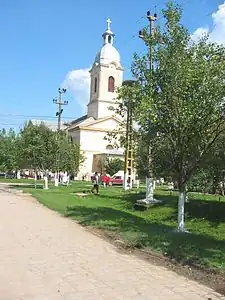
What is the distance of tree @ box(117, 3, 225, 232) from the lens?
40.6 feet

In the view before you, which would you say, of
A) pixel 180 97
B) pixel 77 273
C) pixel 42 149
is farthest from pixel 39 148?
pixel 77 273

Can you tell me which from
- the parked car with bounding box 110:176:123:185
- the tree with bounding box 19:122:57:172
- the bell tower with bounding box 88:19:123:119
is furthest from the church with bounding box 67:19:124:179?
the tree with bounding box 19:122:57:172

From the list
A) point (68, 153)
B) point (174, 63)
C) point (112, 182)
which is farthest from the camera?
point (112, 182)

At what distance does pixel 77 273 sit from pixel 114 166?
6381 centimetres

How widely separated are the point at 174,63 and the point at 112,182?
1891 inches

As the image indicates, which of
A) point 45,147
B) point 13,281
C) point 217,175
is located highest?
point 45,147

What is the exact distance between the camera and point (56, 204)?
2155 cm

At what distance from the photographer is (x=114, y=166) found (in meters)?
71.8

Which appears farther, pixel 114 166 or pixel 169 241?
pixel 114 166

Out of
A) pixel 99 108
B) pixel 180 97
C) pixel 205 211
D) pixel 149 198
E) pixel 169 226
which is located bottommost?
pixel 169 226

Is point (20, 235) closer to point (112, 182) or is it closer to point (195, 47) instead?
point (195, 47)

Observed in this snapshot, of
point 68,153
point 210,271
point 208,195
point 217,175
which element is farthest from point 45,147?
point 210,271

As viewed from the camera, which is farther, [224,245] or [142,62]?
[142,62]

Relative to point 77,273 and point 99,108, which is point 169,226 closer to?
point 77,273
